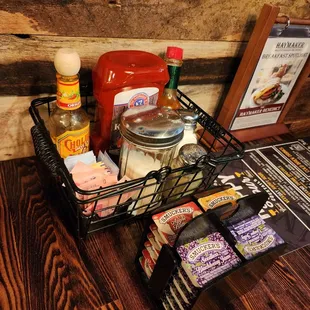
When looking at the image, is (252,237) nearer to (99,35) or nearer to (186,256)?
(186,256)

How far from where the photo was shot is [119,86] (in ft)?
1.75

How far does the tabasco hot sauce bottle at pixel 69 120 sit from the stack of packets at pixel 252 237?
319mm

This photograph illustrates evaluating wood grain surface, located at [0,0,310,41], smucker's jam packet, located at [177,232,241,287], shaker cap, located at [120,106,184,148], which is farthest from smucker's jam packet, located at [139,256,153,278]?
wood grain surface, located at [0,0,310,41]

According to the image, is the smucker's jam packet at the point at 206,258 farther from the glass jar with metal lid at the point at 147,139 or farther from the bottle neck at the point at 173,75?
the bottle neck at the point at 173,75

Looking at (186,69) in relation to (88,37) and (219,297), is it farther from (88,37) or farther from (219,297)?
(219,297)

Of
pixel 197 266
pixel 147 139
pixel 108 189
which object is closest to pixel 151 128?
pixel 147 139

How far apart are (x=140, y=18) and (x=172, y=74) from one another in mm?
136

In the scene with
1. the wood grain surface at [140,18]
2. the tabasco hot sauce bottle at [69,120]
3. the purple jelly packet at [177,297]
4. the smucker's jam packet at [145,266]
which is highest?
the wood grain surface at [140,18]

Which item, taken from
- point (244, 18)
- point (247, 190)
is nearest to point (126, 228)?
point (247, 190)

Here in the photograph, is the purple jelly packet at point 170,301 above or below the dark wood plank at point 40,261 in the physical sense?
above

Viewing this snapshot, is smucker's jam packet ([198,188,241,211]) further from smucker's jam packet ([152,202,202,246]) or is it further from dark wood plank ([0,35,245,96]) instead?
dark wood plank ([0,35,245,96])

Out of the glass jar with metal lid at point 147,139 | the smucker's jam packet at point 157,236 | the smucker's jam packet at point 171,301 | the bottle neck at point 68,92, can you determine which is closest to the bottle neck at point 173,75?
the glass jar with metal lid at point 147,139

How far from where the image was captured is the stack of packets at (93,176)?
48 centimetres

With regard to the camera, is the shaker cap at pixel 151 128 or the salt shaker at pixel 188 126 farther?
the salt shaker at pixel 188 126
